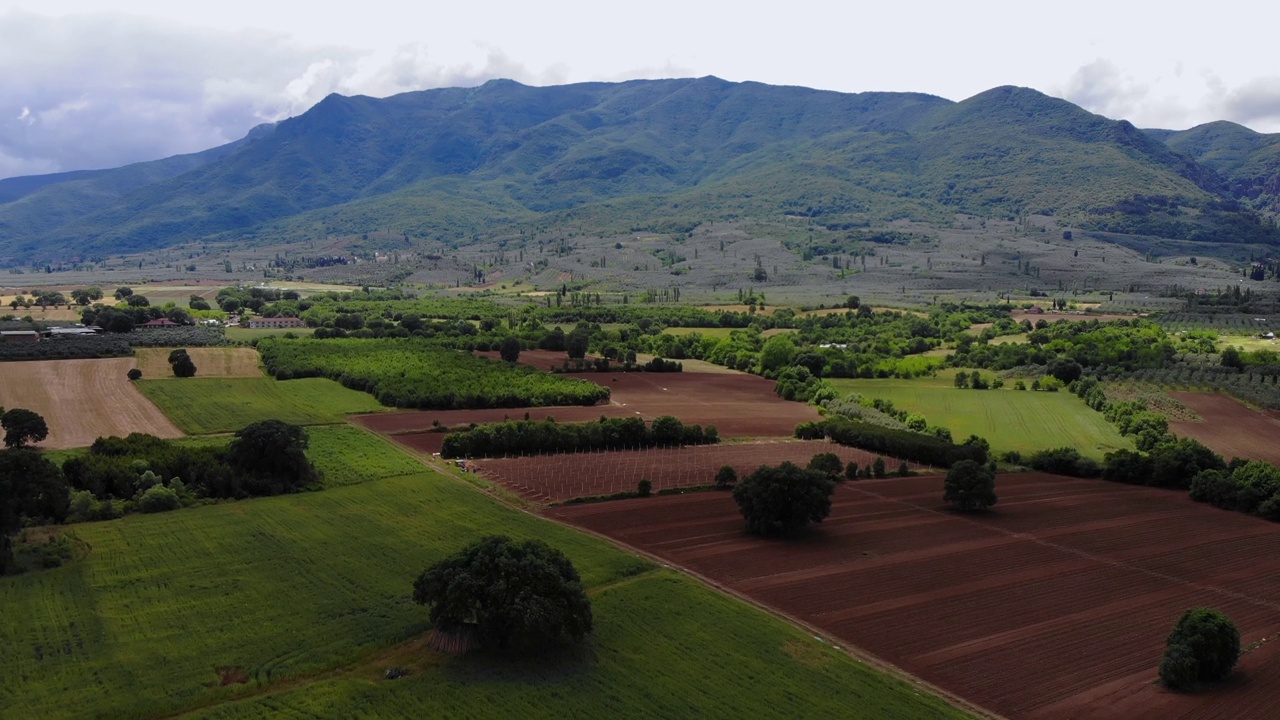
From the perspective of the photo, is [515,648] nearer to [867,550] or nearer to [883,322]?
[867,550]

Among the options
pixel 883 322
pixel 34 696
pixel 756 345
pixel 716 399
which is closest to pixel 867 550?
pixel 34 696

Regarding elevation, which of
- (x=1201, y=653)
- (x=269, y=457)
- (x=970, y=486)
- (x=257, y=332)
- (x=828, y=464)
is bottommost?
(x=1201, y=653)

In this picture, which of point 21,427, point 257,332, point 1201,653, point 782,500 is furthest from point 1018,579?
point 257,332

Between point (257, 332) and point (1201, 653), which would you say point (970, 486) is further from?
point (257, 332)

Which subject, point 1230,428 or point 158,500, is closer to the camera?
point 158,500

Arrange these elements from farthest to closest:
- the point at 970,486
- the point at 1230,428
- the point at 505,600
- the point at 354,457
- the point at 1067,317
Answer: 1. the point at 1067,317
2. the point at 1230,428
3. the point at 354,457
4. the point at 970,486
5. the point at 505,600

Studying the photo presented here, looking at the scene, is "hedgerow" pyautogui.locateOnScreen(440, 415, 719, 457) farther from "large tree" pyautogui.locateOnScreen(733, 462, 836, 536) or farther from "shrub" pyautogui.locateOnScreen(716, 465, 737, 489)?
"large tree" pyautogui.locateOnScreen(733, 462, 836, 536)

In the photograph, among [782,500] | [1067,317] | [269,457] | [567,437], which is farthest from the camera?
[1067,317]
